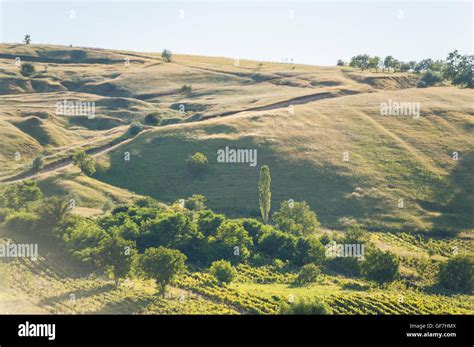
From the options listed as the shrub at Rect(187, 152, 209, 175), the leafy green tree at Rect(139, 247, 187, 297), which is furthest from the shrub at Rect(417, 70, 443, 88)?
the leafy green tree at Rect(139, 247, 187, 297)

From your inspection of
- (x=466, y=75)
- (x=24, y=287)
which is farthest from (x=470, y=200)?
(x=466, y=75)

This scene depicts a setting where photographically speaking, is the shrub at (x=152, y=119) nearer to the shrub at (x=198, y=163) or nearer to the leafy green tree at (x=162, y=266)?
the shrub at (x=198, y=163)

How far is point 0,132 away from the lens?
130375 mm

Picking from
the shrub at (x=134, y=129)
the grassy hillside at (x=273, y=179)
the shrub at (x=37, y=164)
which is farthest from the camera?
the shrub at (x=134, y=129)

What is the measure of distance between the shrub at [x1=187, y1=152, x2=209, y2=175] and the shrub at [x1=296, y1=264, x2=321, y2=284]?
Result: 148ft

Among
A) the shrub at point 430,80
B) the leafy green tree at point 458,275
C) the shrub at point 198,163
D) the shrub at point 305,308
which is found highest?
the shrub at point 430,80

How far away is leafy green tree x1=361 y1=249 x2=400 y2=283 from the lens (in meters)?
75.9

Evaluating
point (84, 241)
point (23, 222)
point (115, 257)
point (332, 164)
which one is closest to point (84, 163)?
point (23, 222)

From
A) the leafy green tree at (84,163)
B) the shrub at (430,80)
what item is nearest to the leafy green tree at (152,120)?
the leafy green tree at (84,163)

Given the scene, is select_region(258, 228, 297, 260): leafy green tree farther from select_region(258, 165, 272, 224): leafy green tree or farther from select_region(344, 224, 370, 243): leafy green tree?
select_region(258, 165, 272, 224): leafy green tree

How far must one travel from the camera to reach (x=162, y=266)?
6825 centimetres

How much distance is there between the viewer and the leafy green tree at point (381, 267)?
249 ft

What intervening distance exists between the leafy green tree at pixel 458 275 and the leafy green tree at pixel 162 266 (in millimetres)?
34080

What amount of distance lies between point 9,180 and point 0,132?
2159 centimetres
